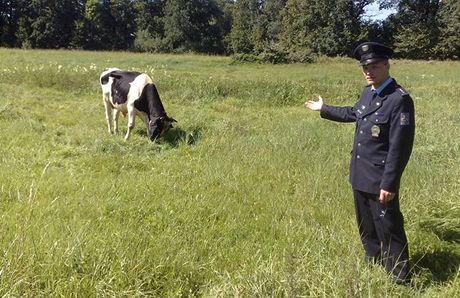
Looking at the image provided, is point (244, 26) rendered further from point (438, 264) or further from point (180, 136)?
point (438, 264)

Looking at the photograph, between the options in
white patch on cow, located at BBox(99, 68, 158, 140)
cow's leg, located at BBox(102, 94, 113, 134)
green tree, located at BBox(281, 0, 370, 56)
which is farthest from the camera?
green tree, located at BBox(281, 0, 370, 56)

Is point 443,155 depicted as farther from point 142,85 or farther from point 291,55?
point 291,55

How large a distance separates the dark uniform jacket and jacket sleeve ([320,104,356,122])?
13 centimetres

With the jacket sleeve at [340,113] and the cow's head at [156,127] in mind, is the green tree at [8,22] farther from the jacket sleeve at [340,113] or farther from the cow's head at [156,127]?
the jacket sleeve at [340,113]

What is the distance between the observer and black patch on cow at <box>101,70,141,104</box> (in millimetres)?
9227

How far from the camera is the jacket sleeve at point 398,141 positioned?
10.4 ft

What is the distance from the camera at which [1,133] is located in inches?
298

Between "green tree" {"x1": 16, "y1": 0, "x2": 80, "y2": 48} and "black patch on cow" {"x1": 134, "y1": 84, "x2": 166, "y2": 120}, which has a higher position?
"green tree" {"x1": 16, "y1": 0, "x2": 80, "y2": 48}

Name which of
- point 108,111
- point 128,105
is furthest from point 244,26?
point 128,105

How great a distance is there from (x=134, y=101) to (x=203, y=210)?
4.71 metres

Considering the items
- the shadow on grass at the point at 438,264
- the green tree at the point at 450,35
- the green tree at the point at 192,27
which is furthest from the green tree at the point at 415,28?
the shadow on grass at the point at 438,264

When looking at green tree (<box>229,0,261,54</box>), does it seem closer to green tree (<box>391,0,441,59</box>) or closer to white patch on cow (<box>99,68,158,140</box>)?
green tree (<box>391,0,441,59</box>)

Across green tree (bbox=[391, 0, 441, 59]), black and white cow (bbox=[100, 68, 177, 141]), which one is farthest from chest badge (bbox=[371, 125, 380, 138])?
green tree (bbox=[391, 0, 441, 59])

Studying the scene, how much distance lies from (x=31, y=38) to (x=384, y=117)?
51349mm
